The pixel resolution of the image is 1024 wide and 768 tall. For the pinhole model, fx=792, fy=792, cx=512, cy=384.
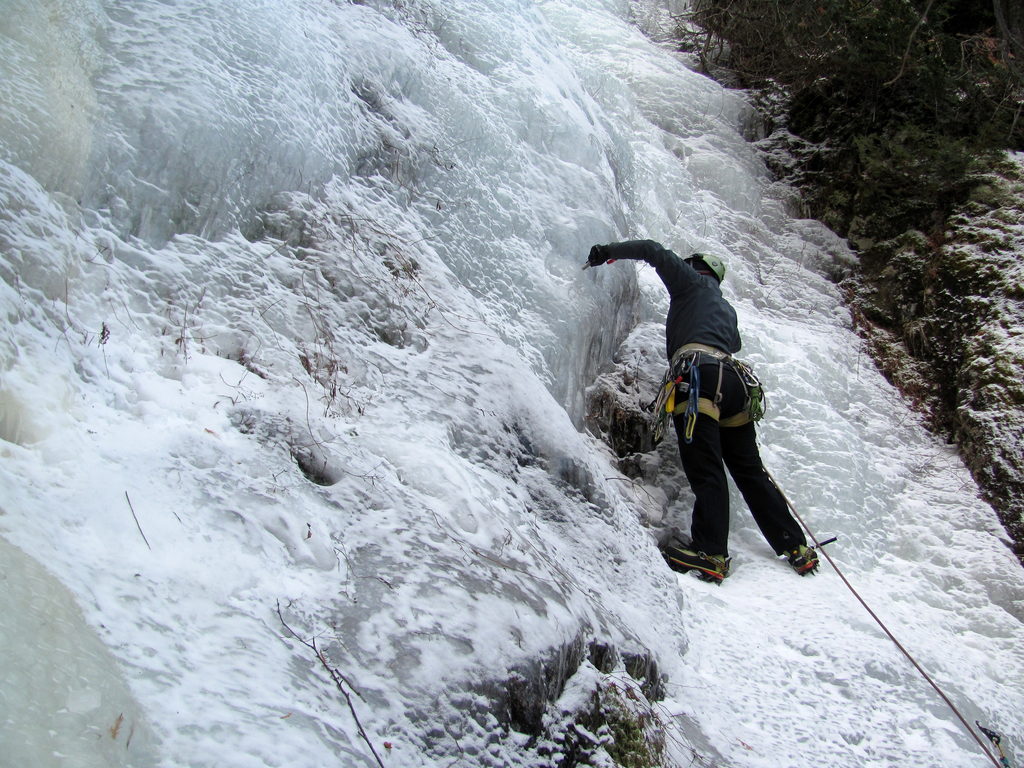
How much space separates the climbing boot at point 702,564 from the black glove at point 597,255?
1.71m

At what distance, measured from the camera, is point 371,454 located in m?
2.56

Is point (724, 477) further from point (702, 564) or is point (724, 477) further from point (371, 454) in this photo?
point (371, 454)

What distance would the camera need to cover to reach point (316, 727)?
5.29 ft

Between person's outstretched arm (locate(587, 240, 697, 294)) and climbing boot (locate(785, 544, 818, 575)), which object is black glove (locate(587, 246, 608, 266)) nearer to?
person's outstretched arm (locate(587, 240, 697, 294))

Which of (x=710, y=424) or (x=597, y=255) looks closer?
(x=710, y=424)

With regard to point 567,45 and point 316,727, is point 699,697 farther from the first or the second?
point 567,45

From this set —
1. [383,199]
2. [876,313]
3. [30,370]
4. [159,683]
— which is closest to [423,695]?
[159,683]

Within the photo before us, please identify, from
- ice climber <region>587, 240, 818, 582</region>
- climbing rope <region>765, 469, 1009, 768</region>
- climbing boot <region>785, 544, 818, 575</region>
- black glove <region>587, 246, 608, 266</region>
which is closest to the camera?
climbing rope <region>765, 469, 1009, 768</region>

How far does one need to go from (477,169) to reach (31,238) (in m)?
2.61

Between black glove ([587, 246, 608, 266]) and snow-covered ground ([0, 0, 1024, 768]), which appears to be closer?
snow-covered ground ([0, 0, 1024, 768])

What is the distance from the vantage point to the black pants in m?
4.24

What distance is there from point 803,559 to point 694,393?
1.09 metres

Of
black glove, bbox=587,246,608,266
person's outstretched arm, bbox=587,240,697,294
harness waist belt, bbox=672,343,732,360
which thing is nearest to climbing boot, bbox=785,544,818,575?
harness waist belt, bbox=672,343,732,360

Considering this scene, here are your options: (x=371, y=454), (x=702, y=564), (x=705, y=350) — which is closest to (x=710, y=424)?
(x=705, y=350)
